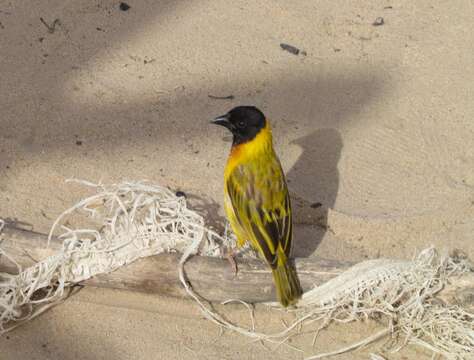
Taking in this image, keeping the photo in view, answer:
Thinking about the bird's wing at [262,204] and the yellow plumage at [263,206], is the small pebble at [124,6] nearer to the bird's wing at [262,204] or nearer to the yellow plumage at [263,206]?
the yellow plumage at [263,206]

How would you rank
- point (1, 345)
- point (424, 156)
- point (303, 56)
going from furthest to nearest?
point (303, 56)
point (424, 156)
point (1, 345)

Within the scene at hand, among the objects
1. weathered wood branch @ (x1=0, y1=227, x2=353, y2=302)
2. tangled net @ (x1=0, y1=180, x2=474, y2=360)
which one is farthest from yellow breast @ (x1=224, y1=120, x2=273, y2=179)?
weathered wood branch @ (x1=0, y1=227, x2=353, y2=302)

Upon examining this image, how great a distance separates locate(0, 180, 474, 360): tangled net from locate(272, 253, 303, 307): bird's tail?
11 centimetres

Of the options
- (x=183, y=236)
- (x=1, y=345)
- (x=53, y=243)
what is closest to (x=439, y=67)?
(x=183, y=236)

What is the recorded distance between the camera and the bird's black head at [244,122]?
5027mm

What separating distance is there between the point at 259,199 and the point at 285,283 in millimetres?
611

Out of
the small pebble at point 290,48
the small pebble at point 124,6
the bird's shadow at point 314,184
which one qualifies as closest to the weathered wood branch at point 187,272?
the bird's shadow at point 314,184

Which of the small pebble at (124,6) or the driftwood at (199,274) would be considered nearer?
the driftwood at (199,274)

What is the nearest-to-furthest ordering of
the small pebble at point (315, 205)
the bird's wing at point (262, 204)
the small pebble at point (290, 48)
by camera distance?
the bird's wing at point (262, 204), the small pebble at point (315, 205), the small pebble at point (290, 48)

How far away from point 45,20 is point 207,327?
3221 mm

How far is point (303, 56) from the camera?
6.64m

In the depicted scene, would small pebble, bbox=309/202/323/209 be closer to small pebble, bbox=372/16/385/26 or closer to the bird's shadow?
the bird's shadow

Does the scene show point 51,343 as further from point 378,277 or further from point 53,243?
point 378,277

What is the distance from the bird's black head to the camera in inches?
198
